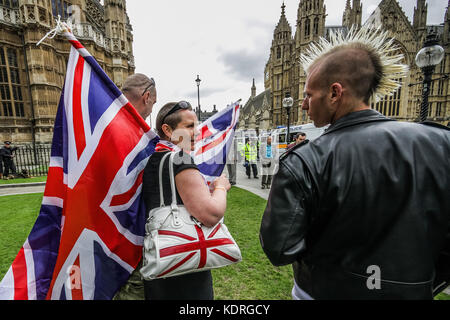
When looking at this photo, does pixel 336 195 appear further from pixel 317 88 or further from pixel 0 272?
pixel 0 272

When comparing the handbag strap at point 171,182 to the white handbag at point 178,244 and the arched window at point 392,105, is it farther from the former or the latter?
the arched window at point 392,105

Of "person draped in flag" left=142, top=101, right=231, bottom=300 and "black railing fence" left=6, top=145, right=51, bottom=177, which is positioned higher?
"person draped in flag" left=142, top=101, right=231, bottom=300

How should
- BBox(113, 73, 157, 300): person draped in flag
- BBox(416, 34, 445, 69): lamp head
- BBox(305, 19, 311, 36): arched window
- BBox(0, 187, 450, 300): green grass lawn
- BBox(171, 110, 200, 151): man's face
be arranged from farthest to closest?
BBox(305, 19, 311, 36): arched window
BBox(416, 34, 445, 69): lamp head
BBox(0, 187, 450, 300): green grass lawn
BBox(113, 73, 157, 300): person draped in flag
BBox(171, 110, 200, 151): man's face

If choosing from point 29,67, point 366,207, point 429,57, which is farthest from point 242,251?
point 29,67

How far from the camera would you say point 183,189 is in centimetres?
133

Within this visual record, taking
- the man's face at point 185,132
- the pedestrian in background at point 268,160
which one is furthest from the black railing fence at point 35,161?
the man's face at point 185,132

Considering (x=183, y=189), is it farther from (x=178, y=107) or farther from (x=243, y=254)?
(x=243, y=254)

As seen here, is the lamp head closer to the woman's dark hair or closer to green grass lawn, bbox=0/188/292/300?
green grass lawn, bbox=0/188/292/300

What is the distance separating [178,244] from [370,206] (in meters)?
1.05

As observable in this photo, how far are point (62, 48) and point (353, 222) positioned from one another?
26516 millimetres

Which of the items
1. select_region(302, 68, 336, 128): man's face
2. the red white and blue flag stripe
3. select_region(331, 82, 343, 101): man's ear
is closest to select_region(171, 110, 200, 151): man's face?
the red white and blue flag stripe

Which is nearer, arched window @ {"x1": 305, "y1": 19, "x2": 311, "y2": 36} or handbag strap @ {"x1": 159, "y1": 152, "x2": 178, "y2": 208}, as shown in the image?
handbag strap @ {"x1": 159, "y1": 152, "x2": 178, "y2": 208}

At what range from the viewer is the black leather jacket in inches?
40.3

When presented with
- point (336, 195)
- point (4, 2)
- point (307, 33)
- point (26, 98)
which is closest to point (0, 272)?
point (336, 195)
